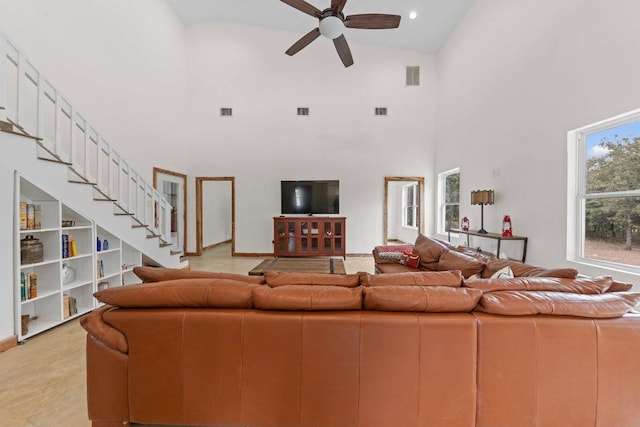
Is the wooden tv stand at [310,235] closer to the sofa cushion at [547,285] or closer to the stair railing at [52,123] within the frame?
the stair railing at [52,123]

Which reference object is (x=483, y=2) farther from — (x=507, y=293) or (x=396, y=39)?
(x=507, y=293)

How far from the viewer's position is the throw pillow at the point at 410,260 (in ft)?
12.2

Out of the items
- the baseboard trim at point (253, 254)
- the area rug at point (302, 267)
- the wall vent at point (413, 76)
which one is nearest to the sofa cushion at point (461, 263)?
the area rug at point (302, 267)

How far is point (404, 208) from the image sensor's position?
944cm

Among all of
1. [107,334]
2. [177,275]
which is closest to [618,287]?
[177,275]

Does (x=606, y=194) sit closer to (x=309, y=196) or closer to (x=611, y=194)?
(x=611, y=194)

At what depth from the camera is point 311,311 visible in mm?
1480

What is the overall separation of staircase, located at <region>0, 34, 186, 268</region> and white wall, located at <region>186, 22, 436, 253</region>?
8.50 ft

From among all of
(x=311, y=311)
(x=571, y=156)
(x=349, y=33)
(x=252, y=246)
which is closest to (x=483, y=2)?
(x=349, y=33)

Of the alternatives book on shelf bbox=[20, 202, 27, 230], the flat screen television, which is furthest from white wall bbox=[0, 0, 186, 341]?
the flat screen television

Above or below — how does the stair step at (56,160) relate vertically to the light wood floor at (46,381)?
above

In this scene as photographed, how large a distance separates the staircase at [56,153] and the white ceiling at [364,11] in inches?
158

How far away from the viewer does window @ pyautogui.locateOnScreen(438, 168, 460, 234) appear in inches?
246

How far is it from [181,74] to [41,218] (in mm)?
4983
